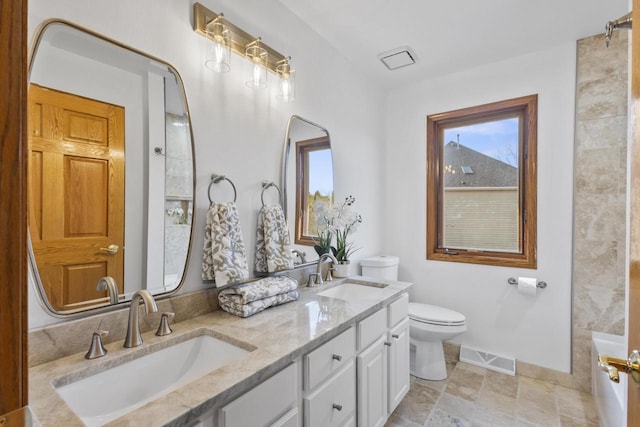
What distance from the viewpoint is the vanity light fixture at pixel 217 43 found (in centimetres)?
138

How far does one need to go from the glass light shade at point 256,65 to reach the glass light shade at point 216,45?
17 cm

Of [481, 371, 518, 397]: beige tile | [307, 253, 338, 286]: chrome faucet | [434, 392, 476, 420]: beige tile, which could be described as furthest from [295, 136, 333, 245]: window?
[481, 371, 518, 397]: beige tile

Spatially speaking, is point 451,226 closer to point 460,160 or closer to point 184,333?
point 460,160

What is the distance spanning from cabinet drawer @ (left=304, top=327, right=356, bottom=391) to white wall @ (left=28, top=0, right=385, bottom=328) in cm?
60

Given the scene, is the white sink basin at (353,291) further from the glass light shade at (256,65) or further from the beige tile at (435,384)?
the glass light shade at (256,65)

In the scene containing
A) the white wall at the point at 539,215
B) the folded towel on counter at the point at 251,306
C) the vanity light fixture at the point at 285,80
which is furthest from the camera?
the white wall at the point at 539,215

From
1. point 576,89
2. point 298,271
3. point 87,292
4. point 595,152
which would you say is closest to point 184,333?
point 87,292

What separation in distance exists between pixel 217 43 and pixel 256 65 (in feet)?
0.77

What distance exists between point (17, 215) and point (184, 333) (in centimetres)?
87

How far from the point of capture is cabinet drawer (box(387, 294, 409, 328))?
1763mm

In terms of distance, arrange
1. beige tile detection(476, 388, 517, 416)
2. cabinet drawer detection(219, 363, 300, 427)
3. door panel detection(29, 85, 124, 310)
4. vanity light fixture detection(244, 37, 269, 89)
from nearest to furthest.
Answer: cabinet drawer detection(219, 363, 300, 427), door panel detection(29, 85, 124, 310), vanity light fixture detection(244, 37, 269, 89), beige tile detection(476, 388, 517, 416)

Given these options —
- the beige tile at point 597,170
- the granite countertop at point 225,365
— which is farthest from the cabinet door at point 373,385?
the beige tile at point 597,170

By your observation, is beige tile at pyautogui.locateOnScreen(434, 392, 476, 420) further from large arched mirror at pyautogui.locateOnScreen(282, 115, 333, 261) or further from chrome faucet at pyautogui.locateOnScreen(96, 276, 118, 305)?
chrome faucet at pyautogui.locateOnScreen(96, 276, 118, 305)

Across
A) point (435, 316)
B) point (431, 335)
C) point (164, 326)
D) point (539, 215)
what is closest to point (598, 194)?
point (539, 215)
